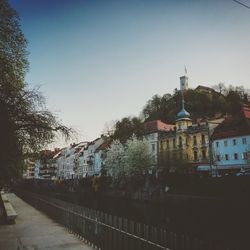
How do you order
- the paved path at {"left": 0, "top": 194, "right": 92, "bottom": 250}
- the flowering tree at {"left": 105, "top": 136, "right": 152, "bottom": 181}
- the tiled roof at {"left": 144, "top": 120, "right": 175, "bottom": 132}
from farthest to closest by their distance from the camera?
the tiled roof at {"left": 144, "top": 120, "right": 175, "bottom": 132}
the flowering tree at {"left": 105, "top": 136, "right": 152, "bottom": 181}
the paved path at {"left": 0, "top": 194, "right": 92, "bottom": 250}

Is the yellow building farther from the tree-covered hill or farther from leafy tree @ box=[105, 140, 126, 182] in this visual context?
leafy tree @ box=[105, 140, 126, 182]

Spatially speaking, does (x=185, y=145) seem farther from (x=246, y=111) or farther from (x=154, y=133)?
(x=246, y=111)

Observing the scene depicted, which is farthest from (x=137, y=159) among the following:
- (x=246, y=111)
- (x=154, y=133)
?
(x=246, y=111)

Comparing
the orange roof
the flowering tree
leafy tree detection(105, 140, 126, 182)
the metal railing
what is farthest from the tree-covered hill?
the metal railing

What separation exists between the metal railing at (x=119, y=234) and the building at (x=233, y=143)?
1659 inches

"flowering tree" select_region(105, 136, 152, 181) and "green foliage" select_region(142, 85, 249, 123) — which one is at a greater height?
"green foliage" select_region(142, 85, 249, 123)

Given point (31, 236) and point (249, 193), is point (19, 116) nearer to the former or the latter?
point (31, 236)

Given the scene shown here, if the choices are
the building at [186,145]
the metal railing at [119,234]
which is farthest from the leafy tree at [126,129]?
the metal railing at [119,234]

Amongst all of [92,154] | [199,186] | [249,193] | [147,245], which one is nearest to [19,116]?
[147,245]

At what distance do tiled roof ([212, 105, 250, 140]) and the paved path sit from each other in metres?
42.7

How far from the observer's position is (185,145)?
213ft

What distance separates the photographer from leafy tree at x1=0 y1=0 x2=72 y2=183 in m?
12.6

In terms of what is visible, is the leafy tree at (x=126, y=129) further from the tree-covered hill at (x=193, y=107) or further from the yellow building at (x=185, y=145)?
the yellow building at (x=185, y=145)

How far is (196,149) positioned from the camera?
62.4m
